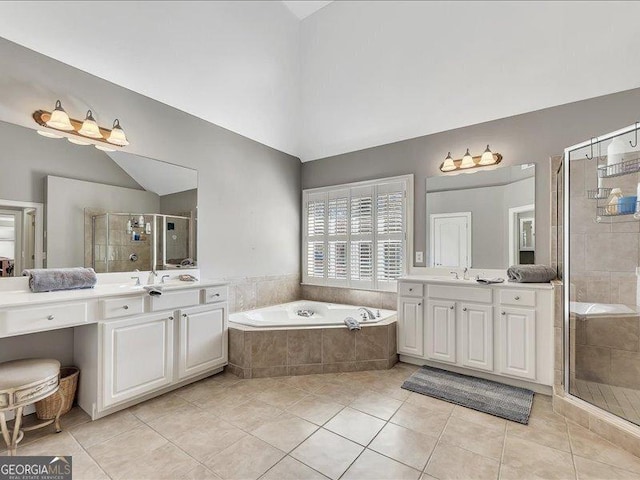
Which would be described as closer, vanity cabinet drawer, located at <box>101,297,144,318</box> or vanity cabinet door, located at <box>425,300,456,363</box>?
vanity cabinet drawer, located at <box>101,297,144,318</box>

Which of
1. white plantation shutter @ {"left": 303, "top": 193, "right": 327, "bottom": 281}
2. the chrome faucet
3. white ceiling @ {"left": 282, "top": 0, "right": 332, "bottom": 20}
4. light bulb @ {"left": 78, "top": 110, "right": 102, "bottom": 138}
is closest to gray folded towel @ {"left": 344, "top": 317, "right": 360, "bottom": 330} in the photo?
the chrome faucet

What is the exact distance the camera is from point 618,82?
265cm

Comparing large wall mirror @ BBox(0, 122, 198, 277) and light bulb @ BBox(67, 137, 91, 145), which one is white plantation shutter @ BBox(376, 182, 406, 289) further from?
light bulb @ BBox(67, 137, 91, 145)

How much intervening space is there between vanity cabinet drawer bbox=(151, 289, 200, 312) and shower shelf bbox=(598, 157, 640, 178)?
3551 millimetres

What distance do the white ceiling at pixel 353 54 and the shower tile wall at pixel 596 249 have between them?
0.88 m

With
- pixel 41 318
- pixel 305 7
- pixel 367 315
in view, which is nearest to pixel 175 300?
pixel 41 318

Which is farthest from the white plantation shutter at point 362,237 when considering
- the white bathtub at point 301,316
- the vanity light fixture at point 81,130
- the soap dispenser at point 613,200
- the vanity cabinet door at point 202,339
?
the vanity light fixture at point 81,130

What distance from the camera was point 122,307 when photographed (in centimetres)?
228

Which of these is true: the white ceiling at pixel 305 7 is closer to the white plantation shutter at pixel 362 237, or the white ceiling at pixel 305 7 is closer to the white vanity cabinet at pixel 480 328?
the white plantation shutter at pixel 362 237

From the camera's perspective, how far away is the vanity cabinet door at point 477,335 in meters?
2.83

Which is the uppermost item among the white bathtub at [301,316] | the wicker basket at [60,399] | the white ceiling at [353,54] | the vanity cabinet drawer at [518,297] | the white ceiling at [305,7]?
the white ceiling at [305,7]

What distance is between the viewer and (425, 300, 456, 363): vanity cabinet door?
301 centimetres

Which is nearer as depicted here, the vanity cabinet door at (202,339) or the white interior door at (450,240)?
the vanity cabinet door at (202,339)

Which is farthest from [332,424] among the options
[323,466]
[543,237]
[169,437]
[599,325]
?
[543,237]
